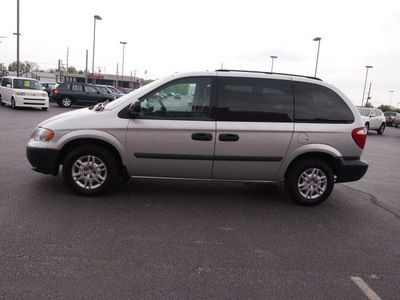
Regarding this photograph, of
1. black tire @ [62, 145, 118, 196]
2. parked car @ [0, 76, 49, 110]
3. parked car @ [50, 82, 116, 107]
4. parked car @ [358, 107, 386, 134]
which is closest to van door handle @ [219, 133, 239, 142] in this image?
black tire @ [62, 145, 118, 196]

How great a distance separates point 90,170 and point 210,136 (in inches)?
68.4

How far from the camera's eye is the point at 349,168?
488 centimetres

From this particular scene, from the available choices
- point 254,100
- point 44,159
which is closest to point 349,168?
point 254,100

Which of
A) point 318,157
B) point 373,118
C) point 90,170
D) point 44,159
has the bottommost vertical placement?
point 90,170

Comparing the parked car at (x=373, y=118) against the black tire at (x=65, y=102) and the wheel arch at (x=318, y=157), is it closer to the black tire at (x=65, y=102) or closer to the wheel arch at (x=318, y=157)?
the wheel arch at (x=318, y=157)

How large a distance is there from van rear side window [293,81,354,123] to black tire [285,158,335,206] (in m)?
0.63

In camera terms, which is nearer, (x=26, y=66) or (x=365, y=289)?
(x=365, y=289)

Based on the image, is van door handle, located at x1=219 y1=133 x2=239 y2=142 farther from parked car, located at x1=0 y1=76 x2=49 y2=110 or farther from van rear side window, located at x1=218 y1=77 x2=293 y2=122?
parked car, located at x1=0 y1=76 x2=49 y2=110

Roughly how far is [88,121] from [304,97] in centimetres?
308

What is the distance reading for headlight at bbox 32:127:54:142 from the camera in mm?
4598

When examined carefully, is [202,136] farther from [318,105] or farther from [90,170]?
[318,105]

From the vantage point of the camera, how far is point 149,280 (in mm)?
2812

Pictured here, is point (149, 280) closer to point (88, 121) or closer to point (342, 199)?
point (88, 121)

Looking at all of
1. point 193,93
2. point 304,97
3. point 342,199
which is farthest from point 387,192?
point 193,93
